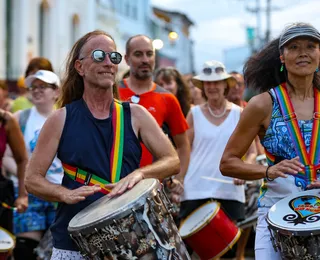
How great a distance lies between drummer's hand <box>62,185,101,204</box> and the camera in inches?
153

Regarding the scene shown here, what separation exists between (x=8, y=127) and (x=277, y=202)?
109 inches

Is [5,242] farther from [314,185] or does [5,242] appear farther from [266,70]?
[314,185]

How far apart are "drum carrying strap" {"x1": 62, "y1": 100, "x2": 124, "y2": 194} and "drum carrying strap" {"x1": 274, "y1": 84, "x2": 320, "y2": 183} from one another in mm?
886

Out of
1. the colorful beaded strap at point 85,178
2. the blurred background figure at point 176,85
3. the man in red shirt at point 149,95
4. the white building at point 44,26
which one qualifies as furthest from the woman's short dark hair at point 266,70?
the white building at point 44,26

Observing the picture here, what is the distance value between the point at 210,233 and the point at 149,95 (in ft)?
4.08

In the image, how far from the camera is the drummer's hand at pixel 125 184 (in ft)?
12.6

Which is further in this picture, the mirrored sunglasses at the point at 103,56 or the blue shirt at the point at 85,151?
the mirrored sunglasses at the point at 103,56

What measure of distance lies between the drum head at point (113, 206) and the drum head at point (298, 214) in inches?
24.6

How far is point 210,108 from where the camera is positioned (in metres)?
7.58

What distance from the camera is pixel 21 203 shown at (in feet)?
20.7

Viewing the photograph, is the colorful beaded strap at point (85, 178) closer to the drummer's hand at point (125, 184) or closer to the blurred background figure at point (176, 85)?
the drummer's hand at point (125, 184)

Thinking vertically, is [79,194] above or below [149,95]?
below

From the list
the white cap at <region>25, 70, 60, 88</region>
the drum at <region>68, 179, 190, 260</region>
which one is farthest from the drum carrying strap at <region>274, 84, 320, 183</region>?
the white cap at <region>25, 70, 60, 88</region>

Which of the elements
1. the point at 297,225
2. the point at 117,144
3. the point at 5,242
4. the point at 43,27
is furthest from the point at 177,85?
the point at 43,27
